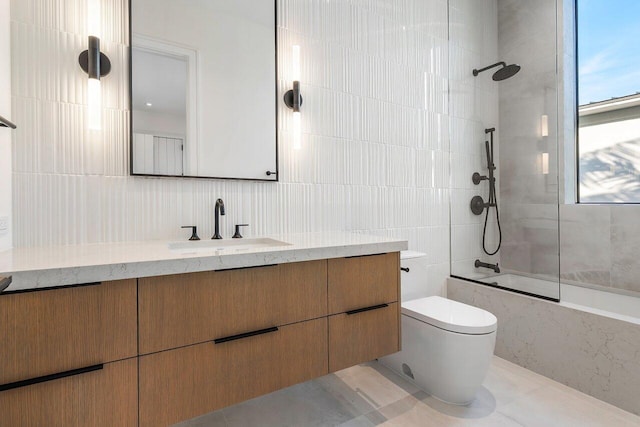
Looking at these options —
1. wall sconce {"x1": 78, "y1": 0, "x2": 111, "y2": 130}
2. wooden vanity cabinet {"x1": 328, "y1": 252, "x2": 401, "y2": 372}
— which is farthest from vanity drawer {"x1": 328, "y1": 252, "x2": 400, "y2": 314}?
wall sconce {"x1": 78, "y1": 0, "x2": 111, "y2": 130}

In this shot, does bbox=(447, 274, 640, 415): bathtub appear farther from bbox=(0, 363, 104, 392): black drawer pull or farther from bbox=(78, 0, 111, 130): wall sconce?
bbox=(78, 0, 111, 130): wall sconce

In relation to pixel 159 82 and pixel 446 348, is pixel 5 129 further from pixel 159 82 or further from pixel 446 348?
pixel 446 348

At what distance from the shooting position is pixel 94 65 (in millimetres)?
1285

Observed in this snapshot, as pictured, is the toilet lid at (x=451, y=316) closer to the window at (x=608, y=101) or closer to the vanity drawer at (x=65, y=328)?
the vanity drawer at (x=65, y=328)

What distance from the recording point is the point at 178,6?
58.1 inches

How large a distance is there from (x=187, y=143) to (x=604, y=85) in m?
2.93

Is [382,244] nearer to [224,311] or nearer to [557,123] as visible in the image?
[224,311]

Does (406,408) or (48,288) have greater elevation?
(48,288)

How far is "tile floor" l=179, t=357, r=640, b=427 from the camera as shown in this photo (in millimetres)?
1482

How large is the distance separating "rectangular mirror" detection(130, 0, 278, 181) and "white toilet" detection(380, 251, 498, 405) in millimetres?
1136

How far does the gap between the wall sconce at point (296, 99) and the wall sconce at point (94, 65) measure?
2.79 feet

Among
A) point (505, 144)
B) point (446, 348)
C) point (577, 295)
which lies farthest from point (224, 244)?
point (577, 295)

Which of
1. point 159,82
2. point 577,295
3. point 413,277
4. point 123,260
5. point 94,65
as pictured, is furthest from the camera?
point 577,295

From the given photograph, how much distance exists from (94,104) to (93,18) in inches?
14.4
